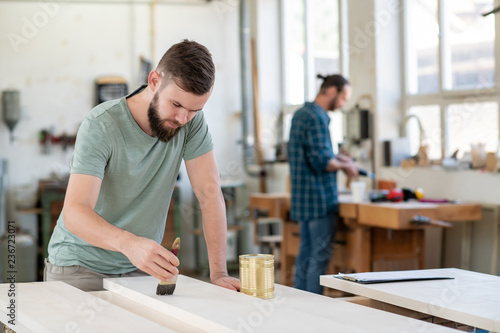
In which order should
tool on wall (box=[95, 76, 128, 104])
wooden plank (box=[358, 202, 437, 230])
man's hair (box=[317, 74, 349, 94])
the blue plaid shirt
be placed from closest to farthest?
wooden plank (box=[358, 202, 437, 230]), the blue plaid shirt, man's hair (box=[317, 74, 349, 94]), tool on wall (box=[95, 76, 128, 104])

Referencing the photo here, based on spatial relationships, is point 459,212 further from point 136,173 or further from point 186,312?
point 186,312

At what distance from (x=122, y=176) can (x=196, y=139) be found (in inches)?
12.5

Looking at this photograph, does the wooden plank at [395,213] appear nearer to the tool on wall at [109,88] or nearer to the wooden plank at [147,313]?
the wooden plank at [147,313]

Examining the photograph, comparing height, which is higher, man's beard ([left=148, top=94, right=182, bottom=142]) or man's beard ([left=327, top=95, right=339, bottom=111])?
man's beard ([left=327, top=95, right=339, bottom=111])

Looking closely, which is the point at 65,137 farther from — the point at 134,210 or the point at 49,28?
the point at 134,210

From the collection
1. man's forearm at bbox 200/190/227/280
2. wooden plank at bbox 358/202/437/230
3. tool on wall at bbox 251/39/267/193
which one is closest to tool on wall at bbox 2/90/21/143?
tool on wall at bbox 251/39/267/193

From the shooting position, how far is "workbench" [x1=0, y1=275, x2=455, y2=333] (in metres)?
1.60

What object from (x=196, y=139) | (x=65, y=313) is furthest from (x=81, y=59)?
(x=65, y=313)

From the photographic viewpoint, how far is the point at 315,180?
4547 mm

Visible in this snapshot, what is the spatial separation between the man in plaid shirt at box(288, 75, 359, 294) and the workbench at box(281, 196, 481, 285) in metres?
0.16

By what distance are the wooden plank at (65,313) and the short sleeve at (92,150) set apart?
0.38 meters

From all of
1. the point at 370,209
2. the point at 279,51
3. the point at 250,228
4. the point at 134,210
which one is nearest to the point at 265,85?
the point at 279,51

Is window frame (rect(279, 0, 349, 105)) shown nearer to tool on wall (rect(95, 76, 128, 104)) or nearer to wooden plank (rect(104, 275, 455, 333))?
tool on wall (rect(95, 76, 128, 104))

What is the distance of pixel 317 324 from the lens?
1.60 m
